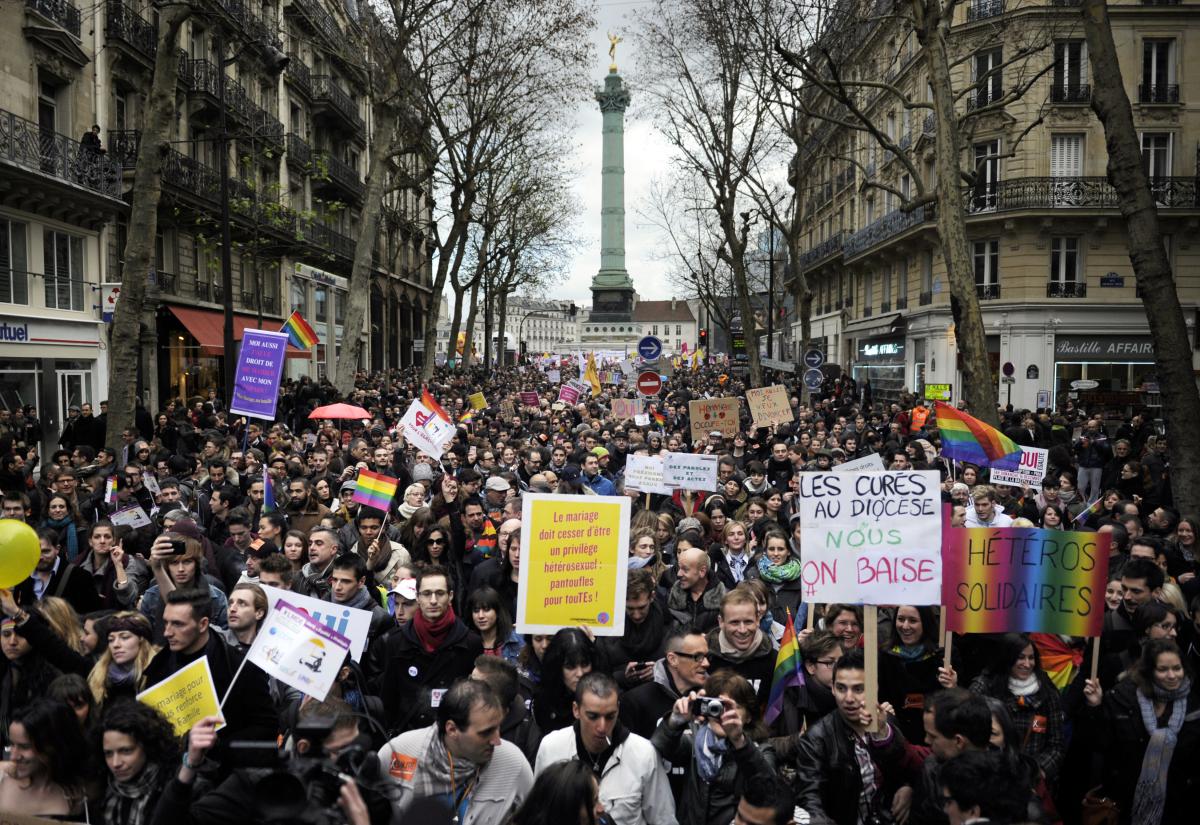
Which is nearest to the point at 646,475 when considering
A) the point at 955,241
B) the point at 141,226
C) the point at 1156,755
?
the point at 1156,755

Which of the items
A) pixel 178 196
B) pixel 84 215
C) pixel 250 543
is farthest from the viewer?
pixel 178 196

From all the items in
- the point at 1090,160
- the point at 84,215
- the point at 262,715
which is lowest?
the point at 262,715

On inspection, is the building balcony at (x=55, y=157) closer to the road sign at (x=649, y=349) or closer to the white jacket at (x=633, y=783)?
the road sign at (x=649, y=349)

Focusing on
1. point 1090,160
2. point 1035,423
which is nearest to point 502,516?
point 1035,423

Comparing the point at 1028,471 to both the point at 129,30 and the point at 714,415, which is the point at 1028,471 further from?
the point at 129,30

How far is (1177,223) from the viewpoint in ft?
97.8

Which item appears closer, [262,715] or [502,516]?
[262,715]

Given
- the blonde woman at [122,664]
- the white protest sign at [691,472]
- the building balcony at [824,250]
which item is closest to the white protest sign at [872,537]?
the blonde woman at [122,664]

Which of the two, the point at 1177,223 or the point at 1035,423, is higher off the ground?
the point at 1177,223

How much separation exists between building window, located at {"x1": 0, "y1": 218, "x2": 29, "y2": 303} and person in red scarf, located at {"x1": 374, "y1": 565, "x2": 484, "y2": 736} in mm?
19469

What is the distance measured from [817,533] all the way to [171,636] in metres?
3.20

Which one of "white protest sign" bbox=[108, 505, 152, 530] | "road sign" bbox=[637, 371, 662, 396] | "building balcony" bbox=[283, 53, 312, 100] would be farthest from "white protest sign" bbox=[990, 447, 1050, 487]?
"building balcony" bbox=[283, 53, 312, 100]

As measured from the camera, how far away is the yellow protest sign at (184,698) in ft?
12.8

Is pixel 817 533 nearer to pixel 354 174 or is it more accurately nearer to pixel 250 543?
pixel 250 543
